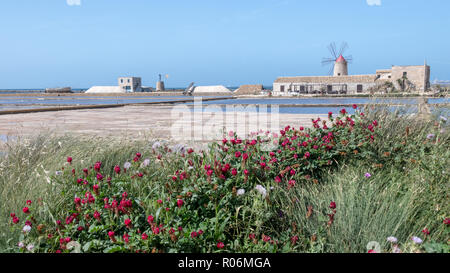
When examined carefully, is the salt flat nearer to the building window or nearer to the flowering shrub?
the flowering shrub

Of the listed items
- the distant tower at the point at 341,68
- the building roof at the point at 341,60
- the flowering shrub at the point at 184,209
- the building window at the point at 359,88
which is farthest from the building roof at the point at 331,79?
the flowering shrub at the point at 184,209

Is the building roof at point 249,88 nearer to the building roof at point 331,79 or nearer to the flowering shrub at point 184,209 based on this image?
the building roof at point 331,79

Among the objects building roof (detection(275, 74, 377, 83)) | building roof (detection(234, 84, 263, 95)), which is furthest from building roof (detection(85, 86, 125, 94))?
building roof (detection(275, 74, 377, 83))

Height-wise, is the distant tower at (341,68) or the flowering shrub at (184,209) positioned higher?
the distant tower at (341,68)

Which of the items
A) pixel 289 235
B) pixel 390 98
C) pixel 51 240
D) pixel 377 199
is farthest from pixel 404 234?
pixel 390 98

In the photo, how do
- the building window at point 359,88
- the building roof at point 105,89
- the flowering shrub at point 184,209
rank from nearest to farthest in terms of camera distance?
the flowering shrub at point 184,209 → the building window at point 359,88 → the building roof at point 105,89

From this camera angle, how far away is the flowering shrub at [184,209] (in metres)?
2.10

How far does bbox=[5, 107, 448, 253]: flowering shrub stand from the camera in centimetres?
210

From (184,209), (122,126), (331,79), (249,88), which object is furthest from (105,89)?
(184,209)

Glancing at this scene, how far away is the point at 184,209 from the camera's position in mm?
2355

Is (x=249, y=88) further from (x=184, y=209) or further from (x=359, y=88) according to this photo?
(x=184, y=209)

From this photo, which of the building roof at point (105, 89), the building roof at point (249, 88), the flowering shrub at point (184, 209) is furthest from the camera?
the building roof at point (105, 89)

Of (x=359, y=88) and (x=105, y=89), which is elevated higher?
(x=105, y=89)

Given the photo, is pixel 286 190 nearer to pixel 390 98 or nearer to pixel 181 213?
pixel 181 213
